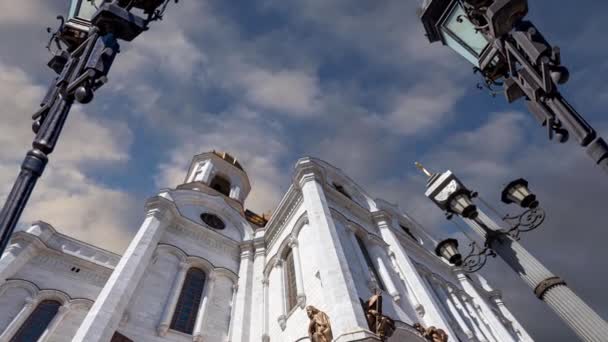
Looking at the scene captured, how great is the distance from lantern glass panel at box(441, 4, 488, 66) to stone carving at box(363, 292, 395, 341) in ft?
22.2

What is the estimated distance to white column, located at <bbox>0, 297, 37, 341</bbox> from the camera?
1225 centimetres

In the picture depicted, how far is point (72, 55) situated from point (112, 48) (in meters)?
0.73

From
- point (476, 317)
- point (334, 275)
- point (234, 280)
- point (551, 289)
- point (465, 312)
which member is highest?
point (234, 280)

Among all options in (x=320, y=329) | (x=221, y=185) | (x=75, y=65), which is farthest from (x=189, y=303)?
(x=221, y=185)

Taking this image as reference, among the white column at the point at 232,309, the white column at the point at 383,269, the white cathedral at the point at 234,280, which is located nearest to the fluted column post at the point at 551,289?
the white cathedral at the point at 234,280

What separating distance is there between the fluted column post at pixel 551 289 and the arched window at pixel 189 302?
12.0 metres

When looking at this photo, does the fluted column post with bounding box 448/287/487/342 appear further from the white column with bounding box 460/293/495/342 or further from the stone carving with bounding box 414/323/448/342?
the stone carving with bounding box 414/323/448/342

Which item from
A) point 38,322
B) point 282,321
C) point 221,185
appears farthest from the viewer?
point 221,185

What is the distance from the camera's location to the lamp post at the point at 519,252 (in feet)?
15.8

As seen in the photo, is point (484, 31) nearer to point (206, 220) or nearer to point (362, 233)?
point (362, 233)

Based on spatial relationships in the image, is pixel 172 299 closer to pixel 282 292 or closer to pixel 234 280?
pixel 234 280

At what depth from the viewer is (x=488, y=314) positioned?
720 inches

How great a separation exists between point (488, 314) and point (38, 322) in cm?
2223

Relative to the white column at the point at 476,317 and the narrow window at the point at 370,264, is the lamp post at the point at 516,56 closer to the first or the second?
the narrow window at the point at 370,264
